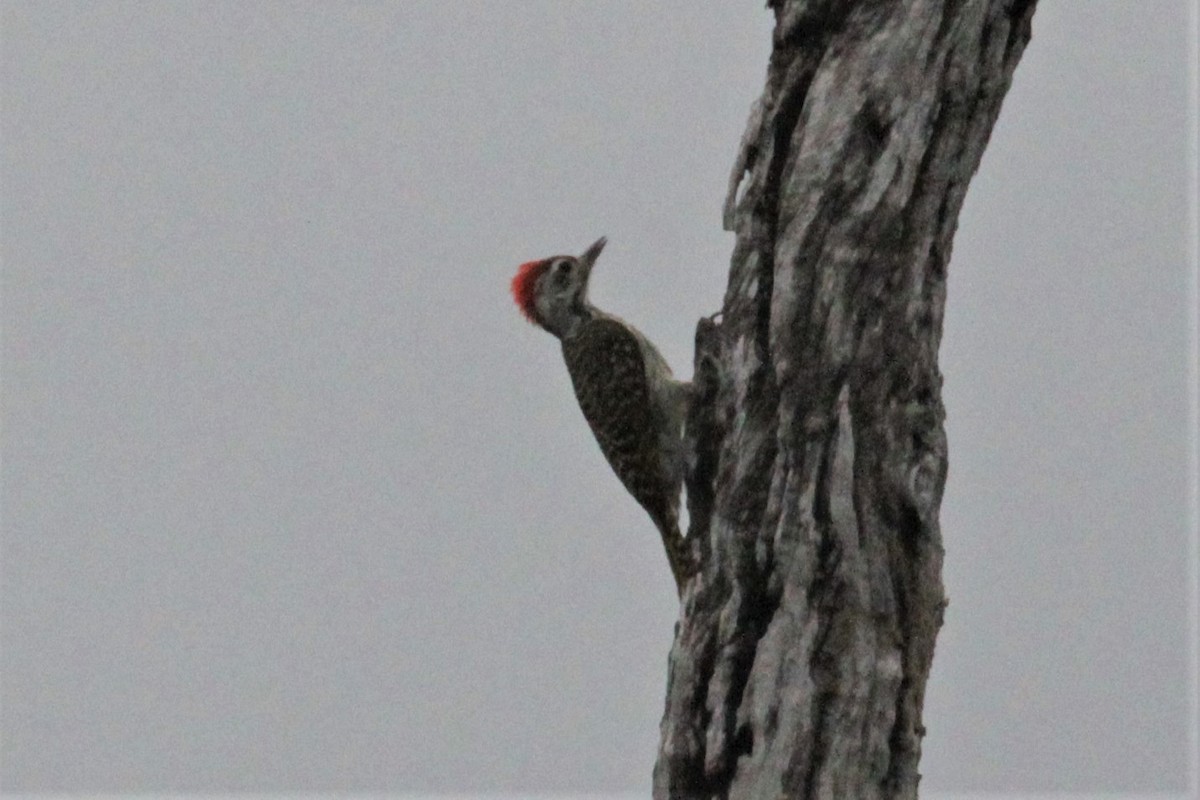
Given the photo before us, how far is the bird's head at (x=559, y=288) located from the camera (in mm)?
8547

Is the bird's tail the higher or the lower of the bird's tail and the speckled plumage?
the lower

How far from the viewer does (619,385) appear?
7.89m

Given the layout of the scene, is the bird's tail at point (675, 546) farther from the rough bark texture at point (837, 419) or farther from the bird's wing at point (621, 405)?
the rough bark texture at point (837, 419)

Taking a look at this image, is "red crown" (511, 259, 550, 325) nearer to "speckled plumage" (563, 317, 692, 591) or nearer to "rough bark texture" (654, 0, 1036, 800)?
"speckled plumage" (563, 317, 692, 591)

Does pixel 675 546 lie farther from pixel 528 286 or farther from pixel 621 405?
pixel 528 286

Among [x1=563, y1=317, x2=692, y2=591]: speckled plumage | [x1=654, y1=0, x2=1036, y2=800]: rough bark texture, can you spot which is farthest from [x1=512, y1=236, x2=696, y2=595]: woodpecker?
[x1=654, y1=0, x2=1036, y2=800]: rough bark texture

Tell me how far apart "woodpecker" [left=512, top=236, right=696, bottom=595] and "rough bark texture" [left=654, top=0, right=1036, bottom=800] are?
1759 mm

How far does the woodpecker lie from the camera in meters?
7.60

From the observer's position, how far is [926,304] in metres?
5.26

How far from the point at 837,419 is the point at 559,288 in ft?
11.9

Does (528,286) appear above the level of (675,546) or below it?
above

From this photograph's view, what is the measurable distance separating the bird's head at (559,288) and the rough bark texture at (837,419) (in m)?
3.16

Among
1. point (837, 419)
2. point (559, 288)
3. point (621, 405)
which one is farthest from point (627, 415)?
point (837, 419)

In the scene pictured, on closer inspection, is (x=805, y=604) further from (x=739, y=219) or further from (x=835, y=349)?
(x=739, y=219)
